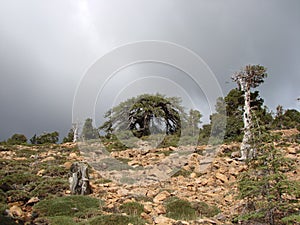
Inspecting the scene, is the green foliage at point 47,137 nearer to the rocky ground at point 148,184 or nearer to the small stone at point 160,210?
the rocky ground at point 148,184

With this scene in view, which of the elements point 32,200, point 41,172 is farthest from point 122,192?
point 41,172

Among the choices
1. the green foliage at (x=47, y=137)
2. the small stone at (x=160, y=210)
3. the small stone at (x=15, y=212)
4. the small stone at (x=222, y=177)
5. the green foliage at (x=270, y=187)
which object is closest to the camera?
the green foliage at (x=270, y=187)

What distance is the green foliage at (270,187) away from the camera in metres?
6.04

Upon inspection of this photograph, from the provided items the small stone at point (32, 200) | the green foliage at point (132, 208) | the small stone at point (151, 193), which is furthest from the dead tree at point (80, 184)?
the green foliage at point (132, 208)

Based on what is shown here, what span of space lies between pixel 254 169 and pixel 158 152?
10517mm

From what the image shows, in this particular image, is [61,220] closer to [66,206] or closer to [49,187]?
[66,206]

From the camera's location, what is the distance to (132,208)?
771cm

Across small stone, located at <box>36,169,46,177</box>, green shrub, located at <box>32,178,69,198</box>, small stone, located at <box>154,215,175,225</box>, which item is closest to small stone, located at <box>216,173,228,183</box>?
small stone, located at <box>154,215,175,225</box>

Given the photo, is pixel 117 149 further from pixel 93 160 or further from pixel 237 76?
pixel 237 76

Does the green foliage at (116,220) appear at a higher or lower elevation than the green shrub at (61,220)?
higher

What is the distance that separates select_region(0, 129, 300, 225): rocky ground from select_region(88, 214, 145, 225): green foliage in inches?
15.4

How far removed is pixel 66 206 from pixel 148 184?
4.01m

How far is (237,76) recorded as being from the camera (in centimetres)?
1558

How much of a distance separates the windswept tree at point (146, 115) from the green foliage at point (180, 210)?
16.1 metres
